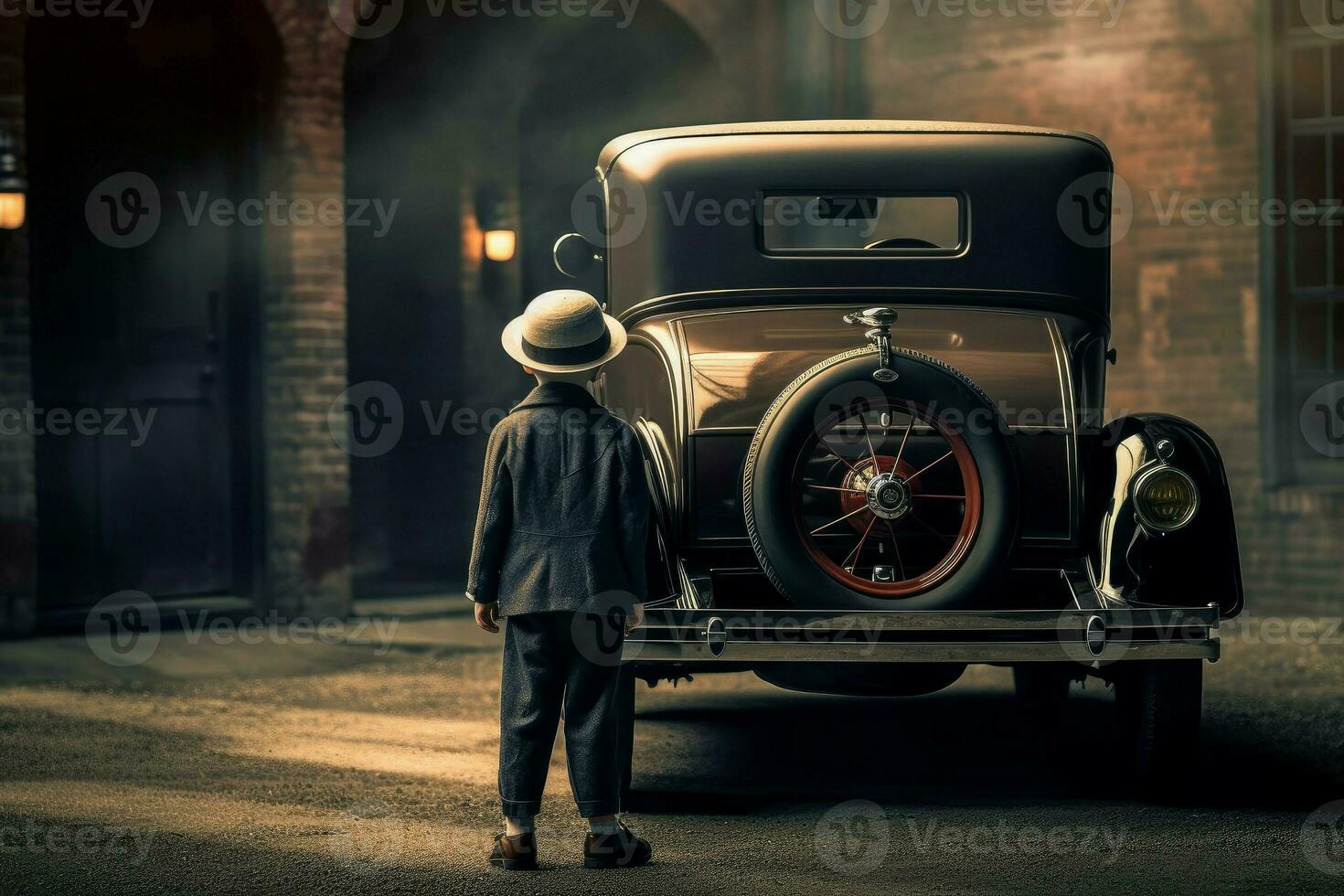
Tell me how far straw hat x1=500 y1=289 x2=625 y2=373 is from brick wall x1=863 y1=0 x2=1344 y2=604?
244 inches

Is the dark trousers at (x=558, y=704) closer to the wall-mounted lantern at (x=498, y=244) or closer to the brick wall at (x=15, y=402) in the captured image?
the brick wall at (x=15, y=402)

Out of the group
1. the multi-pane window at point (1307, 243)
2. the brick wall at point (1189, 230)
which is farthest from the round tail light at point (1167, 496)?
the multi-pane window at point (1307, 243)

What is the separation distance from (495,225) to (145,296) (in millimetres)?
2553

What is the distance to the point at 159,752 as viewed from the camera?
6.27 metres

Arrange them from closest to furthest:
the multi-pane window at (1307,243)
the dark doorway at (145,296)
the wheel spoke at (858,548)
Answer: the wheel spoke at (858,548) < the dark doorway at (145,296) < the multi-pane window at (1307,243)

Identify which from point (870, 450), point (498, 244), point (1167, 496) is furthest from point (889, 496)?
point (498, 244)

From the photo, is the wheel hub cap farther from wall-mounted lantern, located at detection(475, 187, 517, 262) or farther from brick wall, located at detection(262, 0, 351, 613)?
wall-mounted lantern, located at detection(475, 187, 517, 262)

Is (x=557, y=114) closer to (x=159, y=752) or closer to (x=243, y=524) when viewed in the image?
(x=243, y=524)

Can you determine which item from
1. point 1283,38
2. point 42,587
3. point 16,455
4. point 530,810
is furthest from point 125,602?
point 1283,38

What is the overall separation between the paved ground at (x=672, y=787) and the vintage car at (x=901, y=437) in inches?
16.6

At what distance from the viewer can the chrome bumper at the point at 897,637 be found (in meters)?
4.86

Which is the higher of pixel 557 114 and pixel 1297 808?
pixel 557 114

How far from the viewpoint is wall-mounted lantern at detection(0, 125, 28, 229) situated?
8.49 m

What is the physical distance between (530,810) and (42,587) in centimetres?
540
